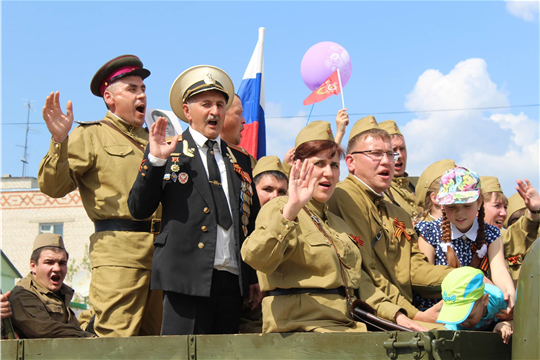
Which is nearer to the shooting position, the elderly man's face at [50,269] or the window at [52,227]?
the elderly man's face at [50,269]

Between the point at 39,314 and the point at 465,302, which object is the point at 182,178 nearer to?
the point at 39,314

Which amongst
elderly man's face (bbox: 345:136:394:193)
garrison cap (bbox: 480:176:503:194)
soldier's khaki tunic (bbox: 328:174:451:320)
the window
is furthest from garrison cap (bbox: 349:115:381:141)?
the window

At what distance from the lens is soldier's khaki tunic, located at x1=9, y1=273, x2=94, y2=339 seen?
5105 mm

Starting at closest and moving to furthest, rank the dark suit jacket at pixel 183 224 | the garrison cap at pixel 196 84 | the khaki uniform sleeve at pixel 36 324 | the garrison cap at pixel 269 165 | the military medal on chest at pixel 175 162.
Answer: the dark suit jacket at pixel 183 224 → the military medal on chest at pixel 175 162 → the garrison cap at pixel 196 84 → the khaki uniform sleeve at pixel 36 324 → the garrison cap at pixel 269 165

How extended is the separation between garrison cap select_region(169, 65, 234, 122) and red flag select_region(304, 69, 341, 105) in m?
2.74

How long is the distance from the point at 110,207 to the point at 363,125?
6.41ft

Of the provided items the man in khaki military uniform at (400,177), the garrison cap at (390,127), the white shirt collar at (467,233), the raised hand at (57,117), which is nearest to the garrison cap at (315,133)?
the white shirt collar at (467,233)

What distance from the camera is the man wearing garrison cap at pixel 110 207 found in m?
4.69

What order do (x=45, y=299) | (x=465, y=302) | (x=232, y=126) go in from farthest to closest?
(x=232, y=126) < (x=45, y=299) < (x=465, y=302)

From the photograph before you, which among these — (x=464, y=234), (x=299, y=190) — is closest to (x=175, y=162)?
(x=299, y=190)

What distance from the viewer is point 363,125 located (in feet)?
17.3

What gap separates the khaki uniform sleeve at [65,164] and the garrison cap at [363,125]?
1.95m

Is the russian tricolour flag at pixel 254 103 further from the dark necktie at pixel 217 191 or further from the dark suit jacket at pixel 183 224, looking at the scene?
the dark suit jacket at pixel 183 224

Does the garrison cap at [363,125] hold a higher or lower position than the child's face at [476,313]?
higher
